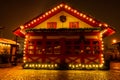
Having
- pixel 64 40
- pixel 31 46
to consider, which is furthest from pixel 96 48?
pixel 31 46

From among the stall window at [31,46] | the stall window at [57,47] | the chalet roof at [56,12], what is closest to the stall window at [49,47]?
the stall window at [57,47]

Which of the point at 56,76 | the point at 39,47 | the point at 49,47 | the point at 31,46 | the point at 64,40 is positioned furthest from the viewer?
the point at 31,46

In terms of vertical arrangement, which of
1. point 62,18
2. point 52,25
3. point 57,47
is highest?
point 62,18

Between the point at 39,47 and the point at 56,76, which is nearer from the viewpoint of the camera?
the point at 56,76

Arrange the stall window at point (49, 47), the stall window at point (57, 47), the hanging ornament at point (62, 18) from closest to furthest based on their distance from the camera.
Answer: the stall window at point (49, 47) < the stall window at point (57, 47) < the hanging ornament at point (62, 18)

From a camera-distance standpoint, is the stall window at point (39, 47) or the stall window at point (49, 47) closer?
the stall window at point (49, 47)

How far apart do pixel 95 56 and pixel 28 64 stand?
Result: 7.67m

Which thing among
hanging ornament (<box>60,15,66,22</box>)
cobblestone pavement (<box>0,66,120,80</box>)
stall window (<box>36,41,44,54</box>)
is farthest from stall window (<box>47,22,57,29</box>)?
cobblestone pavement (<box>0,66,120,80</box>)

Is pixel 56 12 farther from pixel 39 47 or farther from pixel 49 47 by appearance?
pixel 39 47

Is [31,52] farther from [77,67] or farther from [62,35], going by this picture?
[77,67]

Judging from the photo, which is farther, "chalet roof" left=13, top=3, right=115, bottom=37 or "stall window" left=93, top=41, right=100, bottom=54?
"chalet roof" left=13, top=3, right=115, bottom=37

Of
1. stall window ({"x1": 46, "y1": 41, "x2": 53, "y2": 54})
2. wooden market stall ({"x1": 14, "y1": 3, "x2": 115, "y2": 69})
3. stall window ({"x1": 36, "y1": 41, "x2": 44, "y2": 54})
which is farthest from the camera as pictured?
stall window ({"x1": 36, "y1": 41, "x2": 44, "y2": 54})

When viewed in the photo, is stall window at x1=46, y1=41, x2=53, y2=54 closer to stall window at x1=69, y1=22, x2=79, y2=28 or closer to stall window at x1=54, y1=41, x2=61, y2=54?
stall window at x1=54, y1=41, x2=61, y2=54

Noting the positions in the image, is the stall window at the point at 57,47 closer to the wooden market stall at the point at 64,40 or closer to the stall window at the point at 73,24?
the wooden market stall at the point at 64,40
